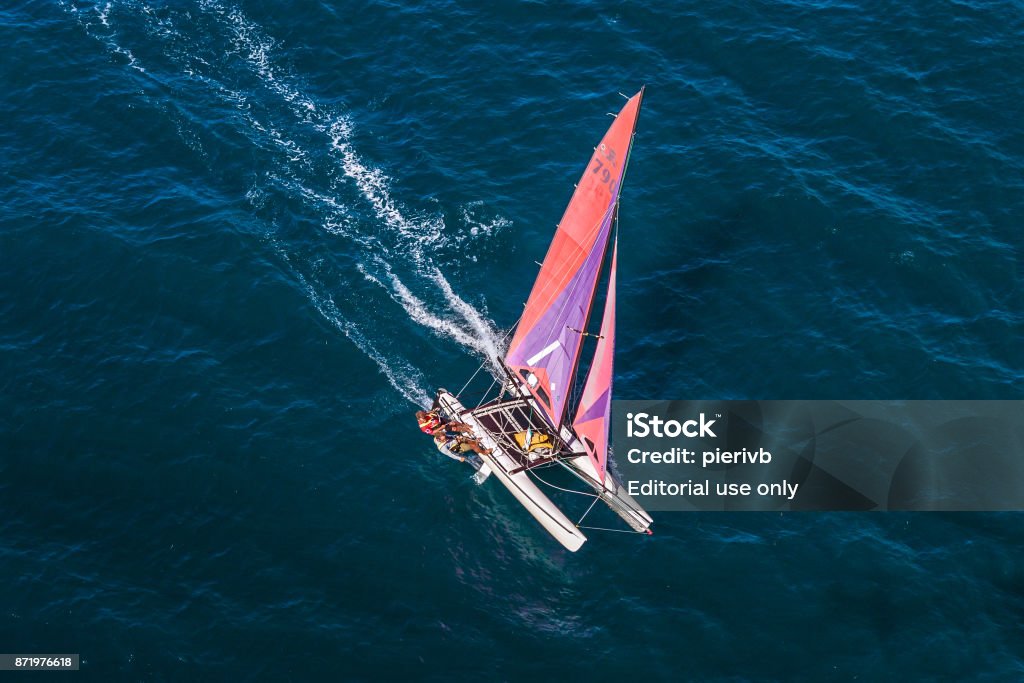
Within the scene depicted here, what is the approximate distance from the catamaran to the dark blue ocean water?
2.64 meters

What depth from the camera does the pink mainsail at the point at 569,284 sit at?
272ft

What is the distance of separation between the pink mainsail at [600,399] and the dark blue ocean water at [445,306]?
687cm

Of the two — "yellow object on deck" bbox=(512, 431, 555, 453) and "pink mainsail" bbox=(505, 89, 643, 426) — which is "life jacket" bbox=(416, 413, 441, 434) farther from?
"pink mainsail" bbox=(505, 89, 643, 426)

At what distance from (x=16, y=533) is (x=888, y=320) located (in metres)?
72.4

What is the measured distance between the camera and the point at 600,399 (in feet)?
292

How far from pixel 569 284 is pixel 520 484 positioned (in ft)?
52.3

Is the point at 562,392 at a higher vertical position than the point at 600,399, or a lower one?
higher

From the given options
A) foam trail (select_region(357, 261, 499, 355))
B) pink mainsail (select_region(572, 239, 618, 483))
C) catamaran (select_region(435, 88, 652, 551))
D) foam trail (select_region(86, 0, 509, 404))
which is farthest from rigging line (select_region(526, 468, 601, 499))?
foam trail (select_region(357, 261, 499, 355))

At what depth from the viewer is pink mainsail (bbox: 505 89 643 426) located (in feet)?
272

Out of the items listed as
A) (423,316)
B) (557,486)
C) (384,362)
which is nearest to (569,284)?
(557,486)

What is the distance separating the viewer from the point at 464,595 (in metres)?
86.8

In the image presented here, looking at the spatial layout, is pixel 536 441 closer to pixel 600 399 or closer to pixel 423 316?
pixel 600 399

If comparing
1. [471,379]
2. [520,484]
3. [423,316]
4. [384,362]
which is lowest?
[520,484]

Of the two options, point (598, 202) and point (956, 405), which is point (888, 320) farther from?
point (598, 202)
